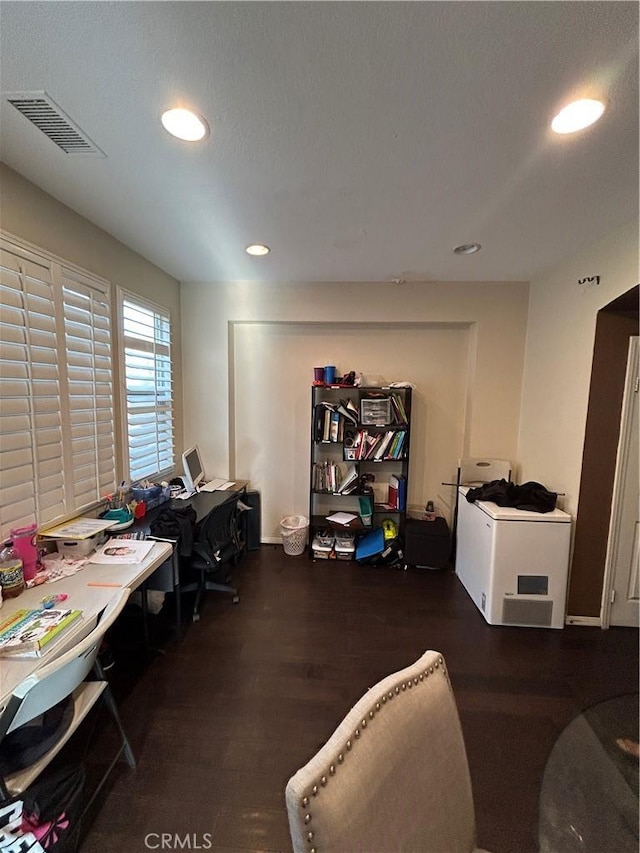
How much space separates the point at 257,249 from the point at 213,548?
2231mm

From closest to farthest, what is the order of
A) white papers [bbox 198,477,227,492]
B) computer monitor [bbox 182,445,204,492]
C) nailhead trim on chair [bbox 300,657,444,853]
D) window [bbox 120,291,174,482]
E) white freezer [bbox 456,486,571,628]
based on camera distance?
nailhead trim on chair [bbox 300,657,444,853], white freezer [bbox 456,486,571,628], window [bbox 120,291,174,482], computer monitor [bbox 182,445,204,492], white papers [bbox 198,477,227,492]

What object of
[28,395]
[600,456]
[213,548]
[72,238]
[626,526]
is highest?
[72,238]

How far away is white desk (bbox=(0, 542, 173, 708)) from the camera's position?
110cm

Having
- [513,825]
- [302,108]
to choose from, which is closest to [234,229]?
[302,108]

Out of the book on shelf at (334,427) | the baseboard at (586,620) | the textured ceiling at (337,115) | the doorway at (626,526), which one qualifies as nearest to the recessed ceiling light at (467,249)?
the textured ceiling at (337,115)

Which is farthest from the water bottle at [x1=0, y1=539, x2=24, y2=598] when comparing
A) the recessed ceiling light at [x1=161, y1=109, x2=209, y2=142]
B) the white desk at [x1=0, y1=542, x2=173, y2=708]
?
the recessed ceiling light at [x1=161, y1=109, x2=209, y2=142]

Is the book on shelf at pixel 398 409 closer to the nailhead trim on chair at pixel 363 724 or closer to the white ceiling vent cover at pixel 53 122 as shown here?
the nailhead trim on chair at pixel 363 724

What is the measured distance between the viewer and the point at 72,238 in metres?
2.03

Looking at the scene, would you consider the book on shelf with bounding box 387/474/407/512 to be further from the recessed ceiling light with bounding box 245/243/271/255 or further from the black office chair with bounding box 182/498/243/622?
the recessed ceiling light with bounding box 245/243/271/255

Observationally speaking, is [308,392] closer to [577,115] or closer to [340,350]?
[340,350]

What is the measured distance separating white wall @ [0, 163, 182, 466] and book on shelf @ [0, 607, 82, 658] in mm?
1332

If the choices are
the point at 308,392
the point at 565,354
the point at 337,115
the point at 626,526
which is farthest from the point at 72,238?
the point at 626,526

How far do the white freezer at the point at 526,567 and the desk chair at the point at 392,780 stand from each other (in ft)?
5.59

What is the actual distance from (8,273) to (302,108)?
5.14 ft
